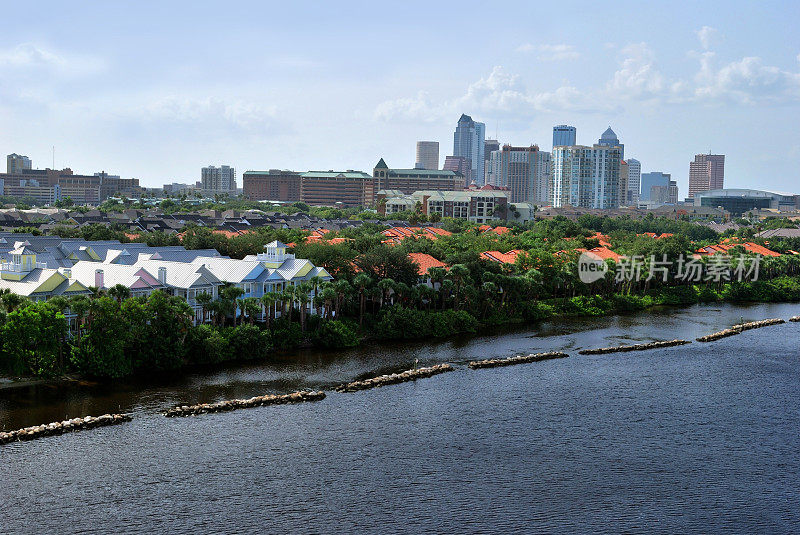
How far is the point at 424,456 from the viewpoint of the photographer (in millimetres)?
25922

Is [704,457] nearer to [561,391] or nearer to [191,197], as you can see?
[561,391]

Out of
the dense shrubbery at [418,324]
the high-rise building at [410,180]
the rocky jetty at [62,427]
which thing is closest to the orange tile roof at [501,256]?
the dense shrubbery at [418,324]

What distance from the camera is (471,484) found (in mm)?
23797

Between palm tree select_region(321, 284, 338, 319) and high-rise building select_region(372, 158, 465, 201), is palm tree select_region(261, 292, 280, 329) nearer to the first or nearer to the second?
palm tree select_region(321, 284, 338, 319)

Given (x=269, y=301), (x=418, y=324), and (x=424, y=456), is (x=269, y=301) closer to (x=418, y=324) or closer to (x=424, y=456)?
(x=418, y=324)

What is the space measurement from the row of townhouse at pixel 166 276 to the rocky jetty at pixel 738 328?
2262cm

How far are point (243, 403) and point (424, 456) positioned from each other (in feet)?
26.5

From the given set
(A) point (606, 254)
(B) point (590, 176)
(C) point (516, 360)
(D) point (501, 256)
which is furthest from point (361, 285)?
(B) point (590, 176)

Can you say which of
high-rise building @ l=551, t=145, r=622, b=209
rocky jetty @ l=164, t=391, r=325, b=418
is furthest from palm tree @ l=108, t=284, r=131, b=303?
high-rise building @ l=551, t=145, r=622, b=209

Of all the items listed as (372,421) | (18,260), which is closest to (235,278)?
(18,260)

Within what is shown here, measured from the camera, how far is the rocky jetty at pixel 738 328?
47.6 meters

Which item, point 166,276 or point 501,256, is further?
point 501,256

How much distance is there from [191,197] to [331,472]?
16776 centimetres

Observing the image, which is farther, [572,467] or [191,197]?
[191,197]
